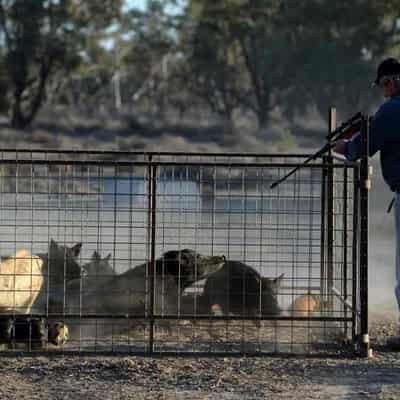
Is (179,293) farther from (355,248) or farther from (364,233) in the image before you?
(364,233)

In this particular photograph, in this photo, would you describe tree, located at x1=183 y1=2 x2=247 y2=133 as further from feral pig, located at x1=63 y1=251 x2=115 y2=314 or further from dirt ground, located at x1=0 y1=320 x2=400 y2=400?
dirt ground, located at x1=0 y1=320 x2=400 y2=400

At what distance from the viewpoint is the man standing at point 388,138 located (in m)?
7.75

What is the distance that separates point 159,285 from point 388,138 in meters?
2.17

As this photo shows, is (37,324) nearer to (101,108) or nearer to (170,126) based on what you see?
(170,126)

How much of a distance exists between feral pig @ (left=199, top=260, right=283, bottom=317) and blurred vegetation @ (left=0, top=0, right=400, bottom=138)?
142ft

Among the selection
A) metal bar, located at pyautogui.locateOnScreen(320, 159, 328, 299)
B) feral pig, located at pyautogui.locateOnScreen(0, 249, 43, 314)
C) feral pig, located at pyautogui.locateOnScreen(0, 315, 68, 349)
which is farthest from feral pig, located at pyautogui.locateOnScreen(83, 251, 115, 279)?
metal bar, located at pyautogui.locateOnScreen(320, 159, 328, 299)

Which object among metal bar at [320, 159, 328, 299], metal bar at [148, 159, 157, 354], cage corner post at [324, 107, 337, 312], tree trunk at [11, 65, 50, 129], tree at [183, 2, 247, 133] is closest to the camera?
metal bar at [148, 159, 157, 354]

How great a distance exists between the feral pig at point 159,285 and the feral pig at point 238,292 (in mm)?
197

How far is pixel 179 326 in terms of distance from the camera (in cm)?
841

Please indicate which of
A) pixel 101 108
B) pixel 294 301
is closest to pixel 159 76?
pixel 101 108

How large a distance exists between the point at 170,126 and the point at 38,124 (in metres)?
7.22

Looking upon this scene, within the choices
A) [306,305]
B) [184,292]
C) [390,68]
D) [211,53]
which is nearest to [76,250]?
[184,292]

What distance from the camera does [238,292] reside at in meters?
8.48

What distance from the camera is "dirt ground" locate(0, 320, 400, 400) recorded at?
6527 mm
